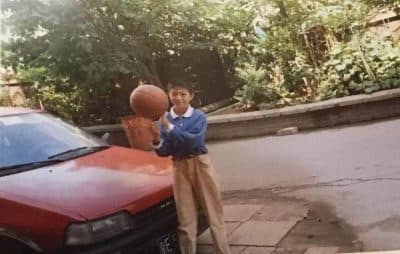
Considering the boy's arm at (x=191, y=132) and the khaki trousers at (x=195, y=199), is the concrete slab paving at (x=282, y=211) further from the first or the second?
the boy's arm at (x=191, y=132)

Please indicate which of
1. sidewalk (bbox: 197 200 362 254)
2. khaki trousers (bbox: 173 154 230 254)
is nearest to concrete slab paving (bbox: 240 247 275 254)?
sidewalk (bbox: 197 200 362 254)

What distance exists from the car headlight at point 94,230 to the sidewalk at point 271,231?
0.48m

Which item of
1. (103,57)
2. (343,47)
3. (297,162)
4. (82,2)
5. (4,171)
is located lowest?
(297,162)

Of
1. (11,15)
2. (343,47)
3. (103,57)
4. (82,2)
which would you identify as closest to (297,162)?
(343,47)

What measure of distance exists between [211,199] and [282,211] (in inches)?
18.0

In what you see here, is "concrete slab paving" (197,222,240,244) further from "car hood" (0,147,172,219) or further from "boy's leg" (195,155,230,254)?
"car hood" (0,147,172,219)

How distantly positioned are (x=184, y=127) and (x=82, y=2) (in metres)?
0.69

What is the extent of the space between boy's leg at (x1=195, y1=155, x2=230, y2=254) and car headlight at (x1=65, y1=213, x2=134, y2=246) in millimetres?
316

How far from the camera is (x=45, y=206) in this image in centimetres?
169

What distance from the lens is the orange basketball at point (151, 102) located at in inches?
66.1

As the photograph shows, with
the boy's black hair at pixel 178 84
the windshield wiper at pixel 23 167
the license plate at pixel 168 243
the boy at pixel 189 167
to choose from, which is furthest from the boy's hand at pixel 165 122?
the windshield wiper at pixel 23 167

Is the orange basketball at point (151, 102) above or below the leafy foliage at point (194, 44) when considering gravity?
below

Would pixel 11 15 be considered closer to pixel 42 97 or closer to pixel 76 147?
pixel 42 97

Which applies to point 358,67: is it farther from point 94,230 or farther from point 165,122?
point 94,230
